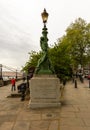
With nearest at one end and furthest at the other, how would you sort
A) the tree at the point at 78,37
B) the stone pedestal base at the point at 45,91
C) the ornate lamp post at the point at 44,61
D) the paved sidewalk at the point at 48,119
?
the paved sidewalk at the point at 48,119
the stone pedestal base at the point at 45,91
the ornate lamp post at the point at 44,61
the tree at the point at 78,37

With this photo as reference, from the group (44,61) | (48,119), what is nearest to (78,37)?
(44,61)

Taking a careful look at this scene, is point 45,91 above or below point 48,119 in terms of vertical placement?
above

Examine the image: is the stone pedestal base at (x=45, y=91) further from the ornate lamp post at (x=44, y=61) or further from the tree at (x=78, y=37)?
the tree at (x=78, y=37)

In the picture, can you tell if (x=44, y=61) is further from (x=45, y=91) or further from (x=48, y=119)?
(x=48, y=119)

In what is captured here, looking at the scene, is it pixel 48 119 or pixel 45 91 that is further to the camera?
pixel 45 91

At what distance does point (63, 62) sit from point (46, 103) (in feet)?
37.9

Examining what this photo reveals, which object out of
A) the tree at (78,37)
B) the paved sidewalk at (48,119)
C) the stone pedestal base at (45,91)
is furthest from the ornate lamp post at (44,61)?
the tree at (78,37)

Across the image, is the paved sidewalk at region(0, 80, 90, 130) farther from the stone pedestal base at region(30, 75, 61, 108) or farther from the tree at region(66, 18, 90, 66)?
the tree at region(66, 18, 90, 66)

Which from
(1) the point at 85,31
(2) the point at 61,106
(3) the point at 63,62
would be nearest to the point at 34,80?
(2) the point at 61,106

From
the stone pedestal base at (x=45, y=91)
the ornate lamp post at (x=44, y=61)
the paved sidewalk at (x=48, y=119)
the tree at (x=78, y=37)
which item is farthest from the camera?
the tree at (x=78, y=37)

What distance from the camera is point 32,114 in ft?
39.8

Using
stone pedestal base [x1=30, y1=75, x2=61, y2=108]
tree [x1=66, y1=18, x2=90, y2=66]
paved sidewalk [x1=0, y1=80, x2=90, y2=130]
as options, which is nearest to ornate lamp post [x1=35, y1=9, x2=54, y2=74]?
stone pedestal base [x1=30, y1=75, x2=61, y2=108]

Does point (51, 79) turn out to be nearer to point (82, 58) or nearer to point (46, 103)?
point (46, 103)

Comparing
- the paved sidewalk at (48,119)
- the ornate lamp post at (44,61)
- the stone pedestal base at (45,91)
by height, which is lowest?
the paved sidewalk at (48,119)
